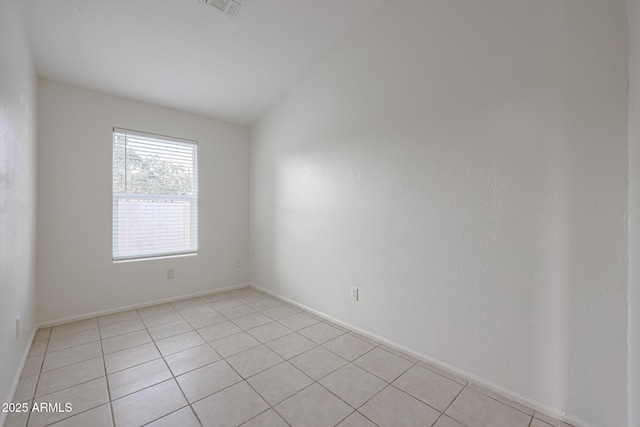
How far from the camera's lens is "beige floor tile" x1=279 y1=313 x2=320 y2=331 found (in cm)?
275

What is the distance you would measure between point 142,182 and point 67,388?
215cm

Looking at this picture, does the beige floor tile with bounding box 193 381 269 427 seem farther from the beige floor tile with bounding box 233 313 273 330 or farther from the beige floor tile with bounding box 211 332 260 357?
the beige floor tile with bounding box 233 313 273 330

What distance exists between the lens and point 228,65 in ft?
9.32

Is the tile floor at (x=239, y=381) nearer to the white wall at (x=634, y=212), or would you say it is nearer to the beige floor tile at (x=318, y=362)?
the beige floor tile at (x=318, y=362)

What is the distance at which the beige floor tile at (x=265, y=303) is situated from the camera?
327 cm

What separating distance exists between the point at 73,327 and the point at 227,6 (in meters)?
3.26

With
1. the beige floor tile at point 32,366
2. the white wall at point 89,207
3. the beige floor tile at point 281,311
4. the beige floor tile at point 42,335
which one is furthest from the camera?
the beige floor tile at point 281,311

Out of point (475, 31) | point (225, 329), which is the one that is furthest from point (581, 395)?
point (225, 329)

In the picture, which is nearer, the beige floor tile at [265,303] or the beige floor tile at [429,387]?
the beige floor tile at [429,387]

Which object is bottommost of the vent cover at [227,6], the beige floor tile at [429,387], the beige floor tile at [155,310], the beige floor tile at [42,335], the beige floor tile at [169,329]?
the beige floor tile at [429,387]

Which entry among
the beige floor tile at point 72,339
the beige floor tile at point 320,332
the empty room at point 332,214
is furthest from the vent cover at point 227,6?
the beige floor tile at point 72,339

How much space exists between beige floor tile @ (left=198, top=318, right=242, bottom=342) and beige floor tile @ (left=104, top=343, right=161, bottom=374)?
41 centimetres

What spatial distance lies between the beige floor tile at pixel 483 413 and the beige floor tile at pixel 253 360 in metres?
1.24

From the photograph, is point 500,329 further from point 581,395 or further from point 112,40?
point 112,40
